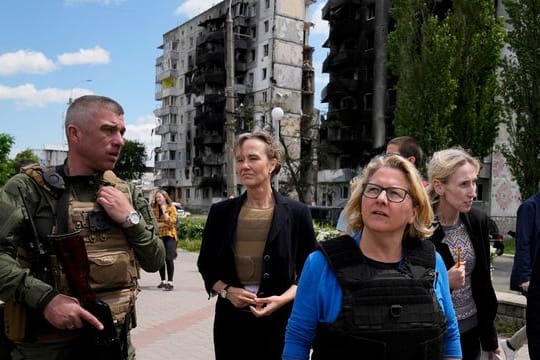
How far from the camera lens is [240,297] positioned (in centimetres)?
363

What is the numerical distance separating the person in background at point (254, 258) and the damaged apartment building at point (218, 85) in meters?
40.2

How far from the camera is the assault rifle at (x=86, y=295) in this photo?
2633 mm

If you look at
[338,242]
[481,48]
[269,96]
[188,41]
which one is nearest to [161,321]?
[338,242]

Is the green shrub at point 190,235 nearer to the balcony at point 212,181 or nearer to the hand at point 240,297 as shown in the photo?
the hand at point 240,297

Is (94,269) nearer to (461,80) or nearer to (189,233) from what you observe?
(189,233)

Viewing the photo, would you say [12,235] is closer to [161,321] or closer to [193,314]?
[161,321]

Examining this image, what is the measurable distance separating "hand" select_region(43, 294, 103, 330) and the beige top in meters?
1.31

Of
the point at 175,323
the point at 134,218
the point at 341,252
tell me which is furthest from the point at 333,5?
the point at 341,252

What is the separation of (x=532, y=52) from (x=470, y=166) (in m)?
22.7

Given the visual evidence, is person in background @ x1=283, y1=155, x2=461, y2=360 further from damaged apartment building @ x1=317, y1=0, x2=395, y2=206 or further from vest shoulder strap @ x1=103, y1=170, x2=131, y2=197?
damaged apartment building @ x1=317, y1=0, x2=395, y2=206

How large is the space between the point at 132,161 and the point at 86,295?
91.6 m

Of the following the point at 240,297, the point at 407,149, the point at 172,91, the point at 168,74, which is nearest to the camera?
the point at 240,297

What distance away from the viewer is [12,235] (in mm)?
2680

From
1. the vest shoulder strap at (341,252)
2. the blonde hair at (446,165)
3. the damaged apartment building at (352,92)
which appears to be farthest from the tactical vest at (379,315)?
the damaged apartment building at (352,92)
